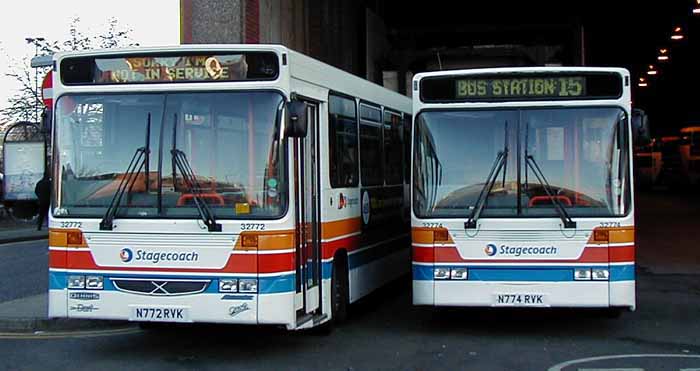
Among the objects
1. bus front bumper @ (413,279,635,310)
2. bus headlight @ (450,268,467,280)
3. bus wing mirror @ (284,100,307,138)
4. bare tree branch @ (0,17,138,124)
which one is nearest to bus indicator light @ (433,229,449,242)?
bus headlight @ (450,268,467,280)

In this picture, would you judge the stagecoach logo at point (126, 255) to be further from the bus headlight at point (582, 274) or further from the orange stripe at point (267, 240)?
the bus headlight at point (582, 274)

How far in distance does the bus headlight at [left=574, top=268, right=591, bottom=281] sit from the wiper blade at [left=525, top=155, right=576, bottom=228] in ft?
1.50

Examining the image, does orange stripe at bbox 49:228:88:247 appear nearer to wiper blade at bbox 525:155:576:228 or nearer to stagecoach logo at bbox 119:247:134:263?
stagecoach logo at bbox 119:247:134:263

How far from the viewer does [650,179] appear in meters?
66.9

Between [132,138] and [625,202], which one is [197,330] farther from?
[625,202]

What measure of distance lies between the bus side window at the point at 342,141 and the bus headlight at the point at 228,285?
6.95 ft

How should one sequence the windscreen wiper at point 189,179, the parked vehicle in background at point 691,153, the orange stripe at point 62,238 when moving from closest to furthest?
1. the windscreen wiper at point 189,179
2. the orange stripe at point 62,238
3. the parked vehicle in background at point 691,153

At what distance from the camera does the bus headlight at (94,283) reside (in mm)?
8820

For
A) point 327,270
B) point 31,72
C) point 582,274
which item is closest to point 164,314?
point 327,270

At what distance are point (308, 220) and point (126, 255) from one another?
185 centimetres

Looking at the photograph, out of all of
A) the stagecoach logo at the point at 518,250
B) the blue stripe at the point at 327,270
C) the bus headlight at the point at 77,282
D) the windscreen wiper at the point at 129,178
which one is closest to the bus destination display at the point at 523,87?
the stagecoach logo at the point at 518,250

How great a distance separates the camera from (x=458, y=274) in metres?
10.0

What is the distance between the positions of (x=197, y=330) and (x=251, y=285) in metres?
2.66

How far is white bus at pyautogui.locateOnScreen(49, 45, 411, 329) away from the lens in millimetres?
8633
